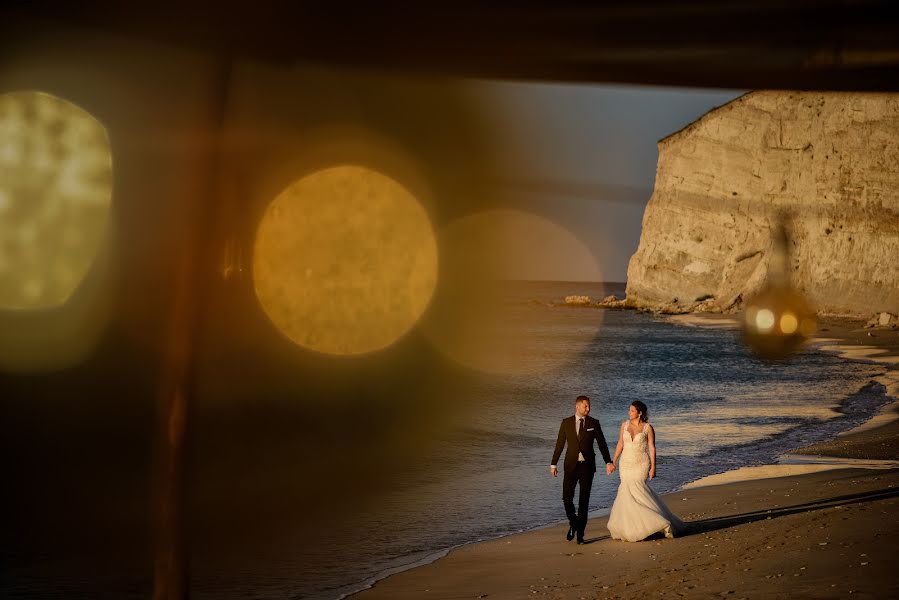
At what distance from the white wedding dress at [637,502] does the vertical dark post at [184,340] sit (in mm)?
5741

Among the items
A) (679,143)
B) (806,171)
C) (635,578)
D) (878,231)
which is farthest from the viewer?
(679,143)

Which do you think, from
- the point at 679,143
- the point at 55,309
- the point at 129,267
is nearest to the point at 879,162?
the point at 679,143

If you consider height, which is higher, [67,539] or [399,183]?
[399,183]

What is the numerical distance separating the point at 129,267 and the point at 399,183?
74624mm

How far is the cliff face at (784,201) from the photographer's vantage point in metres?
80.2

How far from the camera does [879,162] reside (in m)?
80.7

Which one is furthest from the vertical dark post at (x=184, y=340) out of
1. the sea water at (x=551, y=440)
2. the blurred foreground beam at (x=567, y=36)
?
the sea water at (x=551, y=440)

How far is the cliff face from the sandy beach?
64.1 metres

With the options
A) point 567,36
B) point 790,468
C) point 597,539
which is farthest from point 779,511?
point 567,36

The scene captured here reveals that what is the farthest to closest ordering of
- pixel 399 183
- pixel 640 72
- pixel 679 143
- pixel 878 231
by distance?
1. pixel 399 183
2. pixel 679 143
3. pixel 878 231
4. pixel 640 72

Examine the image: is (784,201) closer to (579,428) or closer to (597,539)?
(597,539)

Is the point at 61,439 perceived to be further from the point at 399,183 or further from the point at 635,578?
the point at 399,183

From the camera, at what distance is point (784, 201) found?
82.3 metres

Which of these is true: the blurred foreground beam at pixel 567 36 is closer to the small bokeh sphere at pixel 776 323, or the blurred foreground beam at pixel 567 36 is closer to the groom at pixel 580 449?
the groom at pixel 580 449
